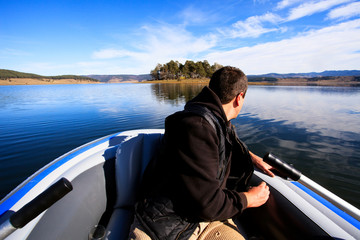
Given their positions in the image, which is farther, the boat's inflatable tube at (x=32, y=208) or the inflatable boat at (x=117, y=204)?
A: the inflatable boat at (x=117, y=204)

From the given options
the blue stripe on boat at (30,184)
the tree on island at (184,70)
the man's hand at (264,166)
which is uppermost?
the tree on island at (184,70)

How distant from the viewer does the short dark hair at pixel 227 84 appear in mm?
1655

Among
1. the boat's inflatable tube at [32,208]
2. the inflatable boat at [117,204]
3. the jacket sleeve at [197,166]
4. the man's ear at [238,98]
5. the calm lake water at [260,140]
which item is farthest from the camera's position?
the calm lake water at [260,140]

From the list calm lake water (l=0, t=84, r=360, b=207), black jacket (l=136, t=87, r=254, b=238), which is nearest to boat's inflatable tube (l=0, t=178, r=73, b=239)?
black jacket (l=136, t=87, r=254, b=238)

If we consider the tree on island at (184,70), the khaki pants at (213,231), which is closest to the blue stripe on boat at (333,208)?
the khaki pants at (213,231)

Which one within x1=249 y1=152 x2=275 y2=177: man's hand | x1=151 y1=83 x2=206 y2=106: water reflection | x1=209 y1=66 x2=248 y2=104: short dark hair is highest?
x1=209 y1=66 x2=248 y2=104: short dark hair

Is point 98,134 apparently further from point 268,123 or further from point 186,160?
point 268,123

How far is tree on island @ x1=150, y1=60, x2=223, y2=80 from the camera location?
91625 mm

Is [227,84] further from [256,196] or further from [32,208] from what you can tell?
[32,208]

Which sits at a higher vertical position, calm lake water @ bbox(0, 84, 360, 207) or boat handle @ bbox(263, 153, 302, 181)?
boat handle @ bbox(263, 153, 302, 181)

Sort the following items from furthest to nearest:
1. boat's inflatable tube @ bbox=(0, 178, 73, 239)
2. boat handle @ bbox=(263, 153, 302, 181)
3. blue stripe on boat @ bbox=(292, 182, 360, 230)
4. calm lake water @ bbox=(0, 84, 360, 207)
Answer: calm lake water @ bbox=(0, 84, 360, 207) < boat handle @ bbox=(263, 153, 302, 181) < blue stripe on boat @ bbox=(292, 182, 360, 230) < boat's inflatable tube @ bbox=(0, 178, 73, 239)

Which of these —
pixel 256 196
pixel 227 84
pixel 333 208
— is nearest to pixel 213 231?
pixel 256 196

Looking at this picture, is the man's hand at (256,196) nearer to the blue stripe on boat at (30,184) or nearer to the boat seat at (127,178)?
the boat seat at (127,178)

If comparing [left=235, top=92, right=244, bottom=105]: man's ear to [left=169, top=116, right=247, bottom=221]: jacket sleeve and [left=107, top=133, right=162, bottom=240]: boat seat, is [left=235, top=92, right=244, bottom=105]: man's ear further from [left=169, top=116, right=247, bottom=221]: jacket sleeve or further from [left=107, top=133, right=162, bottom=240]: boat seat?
[left=107, top=133, right=162, bottom=240]: boat seat
